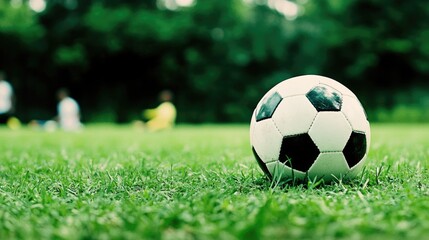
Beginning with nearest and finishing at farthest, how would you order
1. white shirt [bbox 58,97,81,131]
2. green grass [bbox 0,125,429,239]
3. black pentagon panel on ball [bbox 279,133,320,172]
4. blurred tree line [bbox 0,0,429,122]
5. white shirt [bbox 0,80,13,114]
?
green grass [bbox 0,125,429,239], black pentagon panel on ball [bbox 279,133,320,172], white shirt [bbox 0,80,13,114], white shirt [bbox 58,97,81,131], blurred tree line [bbox 0,0,429,122]

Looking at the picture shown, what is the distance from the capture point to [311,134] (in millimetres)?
3160

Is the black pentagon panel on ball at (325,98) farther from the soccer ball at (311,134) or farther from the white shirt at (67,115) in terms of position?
the white shirt at (67,115)

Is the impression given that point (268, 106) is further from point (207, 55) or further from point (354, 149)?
point (207, 55)

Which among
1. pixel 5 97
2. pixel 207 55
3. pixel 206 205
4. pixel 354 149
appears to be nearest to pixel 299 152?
pixel 354 149

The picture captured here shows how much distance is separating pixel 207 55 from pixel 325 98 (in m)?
26.4

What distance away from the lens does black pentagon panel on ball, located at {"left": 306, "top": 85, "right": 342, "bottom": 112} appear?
321 centimetres

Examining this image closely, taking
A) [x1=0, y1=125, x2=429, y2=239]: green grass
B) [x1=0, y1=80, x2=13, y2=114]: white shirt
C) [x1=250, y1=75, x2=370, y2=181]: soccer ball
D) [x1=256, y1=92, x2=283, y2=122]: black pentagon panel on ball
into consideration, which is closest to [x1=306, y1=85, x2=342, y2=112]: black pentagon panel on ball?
[x1=250, y1=75, x2=370, y2=181]: soccer ball

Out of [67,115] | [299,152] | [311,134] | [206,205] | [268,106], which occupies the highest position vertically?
[268,106]

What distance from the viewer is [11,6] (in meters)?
26.4

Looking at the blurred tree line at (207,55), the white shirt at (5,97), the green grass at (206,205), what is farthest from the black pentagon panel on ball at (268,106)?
the blurred tree line at (207,55)

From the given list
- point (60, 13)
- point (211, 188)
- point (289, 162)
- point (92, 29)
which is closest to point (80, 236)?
point (211, 188)

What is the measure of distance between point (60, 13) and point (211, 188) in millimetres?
27356

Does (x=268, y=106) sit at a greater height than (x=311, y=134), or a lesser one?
greater

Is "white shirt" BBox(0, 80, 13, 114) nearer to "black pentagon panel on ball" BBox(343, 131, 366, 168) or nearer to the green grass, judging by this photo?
the green grass
